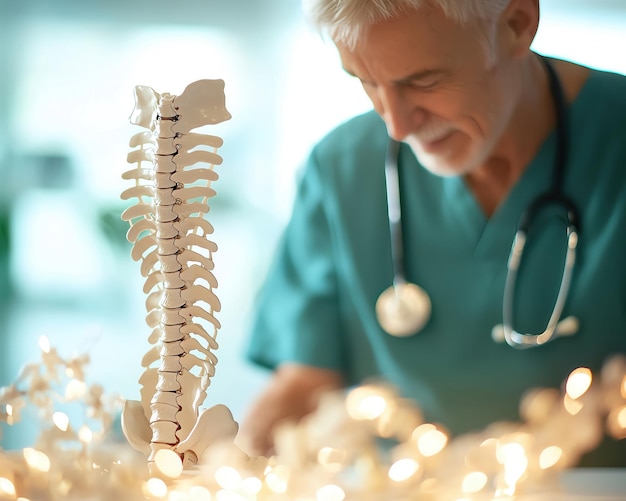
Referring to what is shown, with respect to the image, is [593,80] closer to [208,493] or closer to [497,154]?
[497,154]

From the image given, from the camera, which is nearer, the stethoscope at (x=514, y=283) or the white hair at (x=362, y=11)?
the white hair at (x=362, y=11)

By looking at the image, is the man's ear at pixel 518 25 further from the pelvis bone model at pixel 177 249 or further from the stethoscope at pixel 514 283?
the pelvis bone model at pixel 177 249

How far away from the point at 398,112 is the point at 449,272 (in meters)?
0.30

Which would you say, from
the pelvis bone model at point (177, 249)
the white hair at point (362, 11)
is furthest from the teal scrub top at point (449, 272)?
the pelvis bone model at point (177, 249)

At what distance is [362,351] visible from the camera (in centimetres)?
108

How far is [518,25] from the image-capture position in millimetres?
812

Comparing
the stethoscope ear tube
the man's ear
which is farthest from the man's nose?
the stethoscope ear tube

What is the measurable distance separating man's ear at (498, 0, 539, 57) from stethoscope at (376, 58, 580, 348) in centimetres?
18

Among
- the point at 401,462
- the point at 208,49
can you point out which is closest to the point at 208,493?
the point at 401,462

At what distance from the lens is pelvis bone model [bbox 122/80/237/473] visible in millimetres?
535

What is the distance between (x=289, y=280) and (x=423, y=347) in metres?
0.20

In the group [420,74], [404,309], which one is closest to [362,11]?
[420,74]

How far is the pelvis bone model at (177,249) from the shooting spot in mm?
535

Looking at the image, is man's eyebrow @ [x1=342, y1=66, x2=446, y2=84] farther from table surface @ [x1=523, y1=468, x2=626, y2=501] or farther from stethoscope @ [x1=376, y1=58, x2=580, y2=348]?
table surface @ [x1=523, y1=468, x2=626, y2=501]
